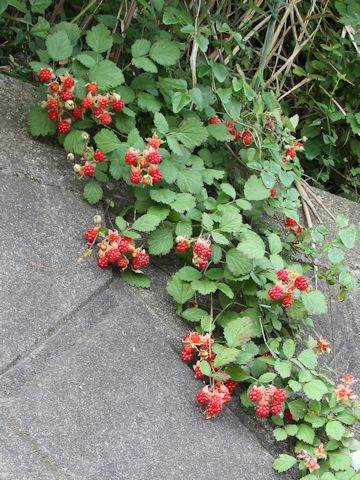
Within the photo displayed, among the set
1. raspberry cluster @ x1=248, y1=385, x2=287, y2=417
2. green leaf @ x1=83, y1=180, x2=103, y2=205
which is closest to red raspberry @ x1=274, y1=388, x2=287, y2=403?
raspberry cluster @ x1=248, y1=385, x2=287, y2=417

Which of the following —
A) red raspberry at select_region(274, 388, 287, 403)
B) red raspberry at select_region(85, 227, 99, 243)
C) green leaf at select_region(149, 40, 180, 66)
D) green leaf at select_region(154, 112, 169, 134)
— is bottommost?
red raspberry at select_region(274, 388, 287, 403)

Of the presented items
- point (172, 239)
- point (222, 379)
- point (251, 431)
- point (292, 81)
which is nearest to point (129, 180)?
point (172, 239)

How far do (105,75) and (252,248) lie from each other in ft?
1.80

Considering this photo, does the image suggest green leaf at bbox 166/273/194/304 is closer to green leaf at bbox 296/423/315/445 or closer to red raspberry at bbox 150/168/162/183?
red raspberry at bbox 150/168/162/183

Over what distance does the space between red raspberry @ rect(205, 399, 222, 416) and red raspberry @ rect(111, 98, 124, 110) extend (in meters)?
0.74

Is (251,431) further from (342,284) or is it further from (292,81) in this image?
(292,81)

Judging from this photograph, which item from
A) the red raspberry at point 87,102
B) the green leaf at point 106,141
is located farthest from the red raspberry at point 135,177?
the red raspberry at point 87,102

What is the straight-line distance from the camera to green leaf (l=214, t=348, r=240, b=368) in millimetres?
1545

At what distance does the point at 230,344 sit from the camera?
1593 mm

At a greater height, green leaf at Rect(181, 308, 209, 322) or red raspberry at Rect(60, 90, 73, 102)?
red raspberry at Rect(60, 90, 73, 102)

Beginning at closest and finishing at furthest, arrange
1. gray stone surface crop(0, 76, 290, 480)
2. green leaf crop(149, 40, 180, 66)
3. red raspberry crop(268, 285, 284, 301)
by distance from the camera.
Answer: gray stone surface crop(0, 76, 290, 480), red raspberry crop(268, 285, 284, 301), green leaf crop(149, 40, 180, 66)

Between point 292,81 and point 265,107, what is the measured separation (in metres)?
0.60

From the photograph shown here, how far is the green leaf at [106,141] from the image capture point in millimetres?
1770

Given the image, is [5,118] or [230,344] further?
[5,118]
